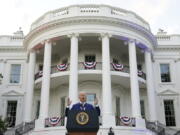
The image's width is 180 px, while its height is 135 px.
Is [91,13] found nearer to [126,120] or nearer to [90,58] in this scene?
[90,58]

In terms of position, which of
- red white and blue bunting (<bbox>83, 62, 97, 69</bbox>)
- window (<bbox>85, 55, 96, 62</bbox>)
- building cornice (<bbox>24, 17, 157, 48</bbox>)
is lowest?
red white and blue bunting (<bbox>83, 62, 97, 69</bbox>)

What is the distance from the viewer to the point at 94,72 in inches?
746

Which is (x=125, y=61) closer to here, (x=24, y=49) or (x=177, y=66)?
(x=177, y=66)

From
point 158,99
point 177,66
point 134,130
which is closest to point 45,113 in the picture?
point 134,130

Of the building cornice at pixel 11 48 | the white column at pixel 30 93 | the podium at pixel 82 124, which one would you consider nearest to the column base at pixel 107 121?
the white column at pixel 30 93

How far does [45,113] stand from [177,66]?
12773mm

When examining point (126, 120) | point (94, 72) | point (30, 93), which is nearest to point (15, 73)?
point (30, 93)

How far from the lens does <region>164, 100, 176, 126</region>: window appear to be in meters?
22.9

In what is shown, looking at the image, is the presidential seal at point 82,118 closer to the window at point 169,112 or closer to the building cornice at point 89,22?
the building cornice at point 89,22

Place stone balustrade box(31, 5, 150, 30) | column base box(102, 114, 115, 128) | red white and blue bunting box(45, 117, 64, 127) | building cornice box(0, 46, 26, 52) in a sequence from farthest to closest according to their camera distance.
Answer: building cornice box(0, 46, 26, 52), stone balustrade box(31, 5, 150, 30), red white and blue bunting box(45, 117, 64, 127), column base box(102, 114, 115, 128)

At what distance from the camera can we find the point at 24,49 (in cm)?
2436

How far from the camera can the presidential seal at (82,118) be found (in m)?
5.13

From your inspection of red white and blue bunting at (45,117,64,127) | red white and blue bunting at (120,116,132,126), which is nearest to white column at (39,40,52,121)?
red white and blue bunting at (45,117,64,127)

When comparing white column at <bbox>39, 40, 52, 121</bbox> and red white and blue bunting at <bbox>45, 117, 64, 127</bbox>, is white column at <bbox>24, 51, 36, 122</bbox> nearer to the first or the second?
white column at <bbox>39, 40, 52, 121</bbox>
